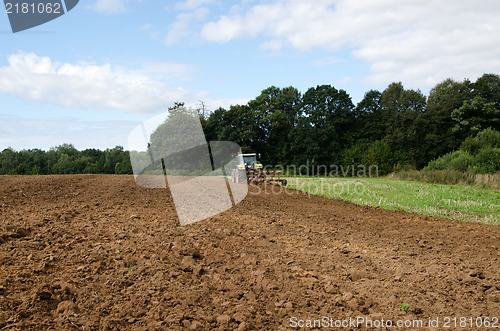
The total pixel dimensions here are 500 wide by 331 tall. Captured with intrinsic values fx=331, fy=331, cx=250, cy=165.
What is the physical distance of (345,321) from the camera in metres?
3.85

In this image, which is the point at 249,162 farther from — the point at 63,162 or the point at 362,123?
the point at 362,123

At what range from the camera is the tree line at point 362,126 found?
38.3 meters

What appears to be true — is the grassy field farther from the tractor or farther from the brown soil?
the brown soil

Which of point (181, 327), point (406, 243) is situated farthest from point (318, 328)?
point (406, 243)

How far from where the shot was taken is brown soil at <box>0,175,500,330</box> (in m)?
3.85

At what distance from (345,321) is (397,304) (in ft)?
2.80

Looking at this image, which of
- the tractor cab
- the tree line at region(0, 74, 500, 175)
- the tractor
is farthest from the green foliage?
the tractor cab

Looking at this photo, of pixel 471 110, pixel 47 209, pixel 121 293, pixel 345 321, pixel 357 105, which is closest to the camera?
pixel 345 321

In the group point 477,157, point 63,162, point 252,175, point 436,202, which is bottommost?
point 436,202

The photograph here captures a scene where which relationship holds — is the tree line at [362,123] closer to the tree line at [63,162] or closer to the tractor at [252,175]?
the tree line at [63,162]

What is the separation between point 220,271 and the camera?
5.04m

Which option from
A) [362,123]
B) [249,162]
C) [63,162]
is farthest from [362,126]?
[63,162]

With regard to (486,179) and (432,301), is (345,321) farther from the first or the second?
(486,179)

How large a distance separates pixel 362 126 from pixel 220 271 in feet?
144
